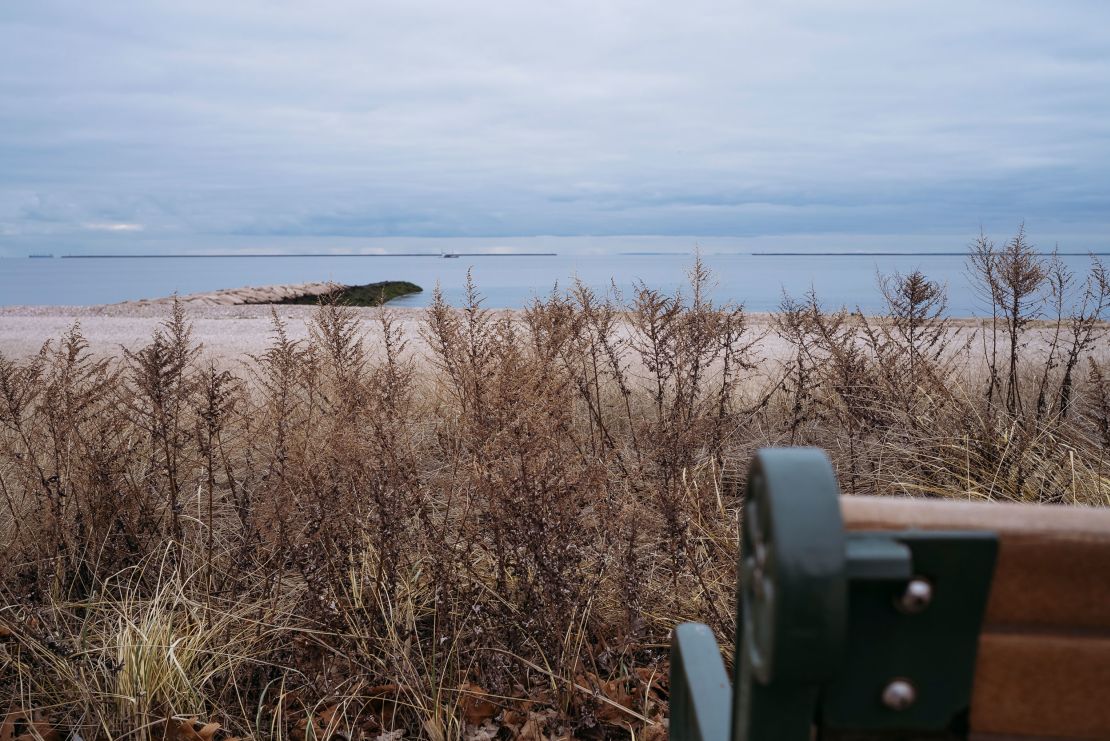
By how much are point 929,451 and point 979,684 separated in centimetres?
495

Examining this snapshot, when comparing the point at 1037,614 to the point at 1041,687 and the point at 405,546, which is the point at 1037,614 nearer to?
the point at 1041,687

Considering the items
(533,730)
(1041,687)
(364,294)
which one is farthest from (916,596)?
(364,294)

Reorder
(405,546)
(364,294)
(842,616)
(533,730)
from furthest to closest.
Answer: (364,294)
(405,546)
(533,730)
(842,616)

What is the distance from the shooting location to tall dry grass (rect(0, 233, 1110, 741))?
3.47 metres

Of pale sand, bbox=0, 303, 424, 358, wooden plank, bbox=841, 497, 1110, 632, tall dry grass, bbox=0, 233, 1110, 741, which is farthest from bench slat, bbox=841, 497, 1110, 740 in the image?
pale sand, bbox=0, 303, 424, 358

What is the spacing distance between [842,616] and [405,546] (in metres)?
3.73

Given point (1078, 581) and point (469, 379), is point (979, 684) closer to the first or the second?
point (1078, 581)

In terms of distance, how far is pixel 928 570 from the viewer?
32.5 inches

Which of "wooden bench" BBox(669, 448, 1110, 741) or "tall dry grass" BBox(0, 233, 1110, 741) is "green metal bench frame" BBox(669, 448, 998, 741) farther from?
"tall dry grass" BBox(0, 233, 1110, 741)

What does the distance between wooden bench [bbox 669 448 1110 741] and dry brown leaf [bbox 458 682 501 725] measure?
8.81 ft

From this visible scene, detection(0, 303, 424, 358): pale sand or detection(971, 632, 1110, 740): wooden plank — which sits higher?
detection(971, 632, 1110, 740): wooden plank

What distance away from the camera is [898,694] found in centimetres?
87

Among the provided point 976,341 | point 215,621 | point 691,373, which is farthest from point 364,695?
point 976,341

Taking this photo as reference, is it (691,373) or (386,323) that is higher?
(386,323)
